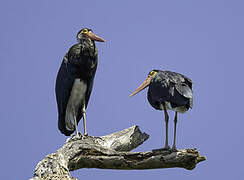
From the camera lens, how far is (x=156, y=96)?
7836 millimetres

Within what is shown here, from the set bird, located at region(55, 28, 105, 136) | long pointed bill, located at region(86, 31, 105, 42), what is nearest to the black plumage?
bird, located at region(55, 28, 105, 136)

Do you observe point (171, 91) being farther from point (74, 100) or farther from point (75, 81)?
point (74, 100)

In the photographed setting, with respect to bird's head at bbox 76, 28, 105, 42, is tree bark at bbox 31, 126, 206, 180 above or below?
below

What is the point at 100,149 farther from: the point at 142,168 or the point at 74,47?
the point at 74,47

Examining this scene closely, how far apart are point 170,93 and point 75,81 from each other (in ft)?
8.15

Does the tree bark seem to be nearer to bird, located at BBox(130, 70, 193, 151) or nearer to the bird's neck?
bird, located at BBox(130, 70, 193, 151)

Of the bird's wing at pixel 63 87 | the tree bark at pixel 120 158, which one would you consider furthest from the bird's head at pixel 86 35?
the tree bark at pixel 120 158

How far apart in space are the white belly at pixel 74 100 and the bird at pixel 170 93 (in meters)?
1.78

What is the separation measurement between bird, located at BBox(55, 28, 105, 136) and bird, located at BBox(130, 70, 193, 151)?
174 cm

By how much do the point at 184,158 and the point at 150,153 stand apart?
0.49 metres

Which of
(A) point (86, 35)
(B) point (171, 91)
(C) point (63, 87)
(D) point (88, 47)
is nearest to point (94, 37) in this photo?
(A) point (86, 35)

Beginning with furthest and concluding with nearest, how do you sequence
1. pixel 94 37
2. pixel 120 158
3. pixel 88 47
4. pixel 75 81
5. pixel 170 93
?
1. pixel 94 37
2. pixel 88 47
3. pixel 75 81
4. pixel 170 93
5. pixel 120 158

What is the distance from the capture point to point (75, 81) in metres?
9.34

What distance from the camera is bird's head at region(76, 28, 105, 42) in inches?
383
